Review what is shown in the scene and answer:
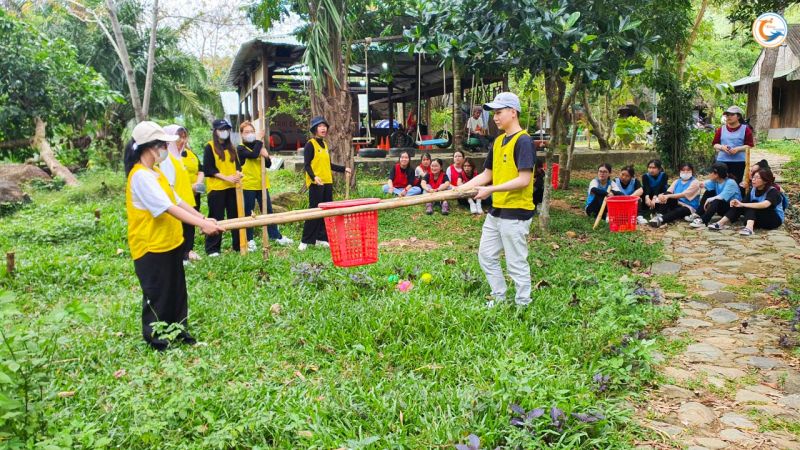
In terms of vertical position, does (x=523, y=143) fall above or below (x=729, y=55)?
below

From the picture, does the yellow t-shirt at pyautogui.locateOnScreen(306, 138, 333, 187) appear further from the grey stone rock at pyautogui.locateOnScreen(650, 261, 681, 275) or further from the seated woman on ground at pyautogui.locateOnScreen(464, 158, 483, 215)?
the grey stone rock at pyautogui.locateOnScreen(650, 261, 681, 275)

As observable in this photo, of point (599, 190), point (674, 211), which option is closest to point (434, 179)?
point (599, 190)

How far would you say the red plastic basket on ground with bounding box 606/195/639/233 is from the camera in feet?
26.3

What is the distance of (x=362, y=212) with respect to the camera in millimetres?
4613

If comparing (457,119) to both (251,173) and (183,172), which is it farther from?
(183,172)

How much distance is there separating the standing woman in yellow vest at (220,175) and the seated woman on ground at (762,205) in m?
6.71

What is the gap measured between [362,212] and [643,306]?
2.56 metres

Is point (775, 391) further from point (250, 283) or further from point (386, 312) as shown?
Result: point (250, 283)

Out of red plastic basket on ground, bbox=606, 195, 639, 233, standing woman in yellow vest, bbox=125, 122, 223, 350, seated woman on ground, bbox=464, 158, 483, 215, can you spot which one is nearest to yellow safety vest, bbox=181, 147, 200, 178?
standing woman in yellow vest, bbox=125, 122, 223, 350

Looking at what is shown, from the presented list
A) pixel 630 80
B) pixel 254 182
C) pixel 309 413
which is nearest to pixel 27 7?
pixel 254 182

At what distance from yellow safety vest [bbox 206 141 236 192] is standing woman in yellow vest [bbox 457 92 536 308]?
3.45 m

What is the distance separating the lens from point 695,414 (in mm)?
3330

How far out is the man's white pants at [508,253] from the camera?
471 cm

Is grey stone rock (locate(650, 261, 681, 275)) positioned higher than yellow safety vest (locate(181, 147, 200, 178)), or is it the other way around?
yellow safety vest (locate(181, 147, 200, 178))
